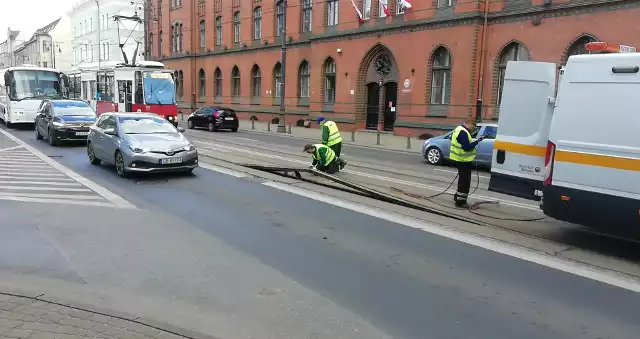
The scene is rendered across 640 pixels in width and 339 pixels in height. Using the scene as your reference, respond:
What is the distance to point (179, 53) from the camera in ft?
172

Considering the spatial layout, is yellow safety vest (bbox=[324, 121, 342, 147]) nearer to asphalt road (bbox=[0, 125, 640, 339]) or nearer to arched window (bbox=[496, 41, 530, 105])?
asphalt road (bbox=[0, 125, 640, 339])

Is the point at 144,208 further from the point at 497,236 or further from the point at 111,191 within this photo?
the point at 497,236

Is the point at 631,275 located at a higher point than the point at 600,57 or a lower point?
lower

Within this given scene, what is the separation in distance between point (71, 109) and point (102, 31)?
53.0m

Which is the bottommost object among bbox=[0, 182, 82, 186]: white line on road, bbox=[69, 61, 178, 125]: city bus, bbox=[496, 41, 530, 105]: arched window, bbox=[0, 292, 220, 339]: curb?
bbox=[0, 182, 82, 186]: white line on road

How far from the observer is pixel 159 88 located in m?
24.8

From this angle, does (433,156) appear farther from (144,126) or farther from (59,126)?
(59,126)

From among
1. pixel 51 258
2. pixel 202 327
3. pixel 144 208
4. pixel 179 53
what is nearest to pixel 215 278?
pixel 202 327

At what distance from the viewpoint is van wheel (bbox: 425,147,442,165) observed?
16828mm

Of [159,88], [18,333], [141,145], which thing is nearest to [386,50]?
[159,88]

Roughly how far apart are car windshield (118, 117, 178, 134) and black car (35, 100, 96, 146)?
599 cm

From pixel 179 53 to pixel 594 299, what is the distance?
170 ft

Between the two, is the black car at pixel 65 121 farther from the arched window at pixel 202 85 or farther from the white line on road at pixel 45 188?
the arched window at pixel 202 85

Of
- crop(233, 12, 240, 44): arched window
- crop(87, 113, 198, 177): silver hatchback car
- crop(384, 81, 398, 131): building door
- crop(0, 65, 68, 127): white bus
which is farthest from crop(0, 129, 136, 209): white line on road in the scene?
crop(233, 12, 240, 44): arched window
